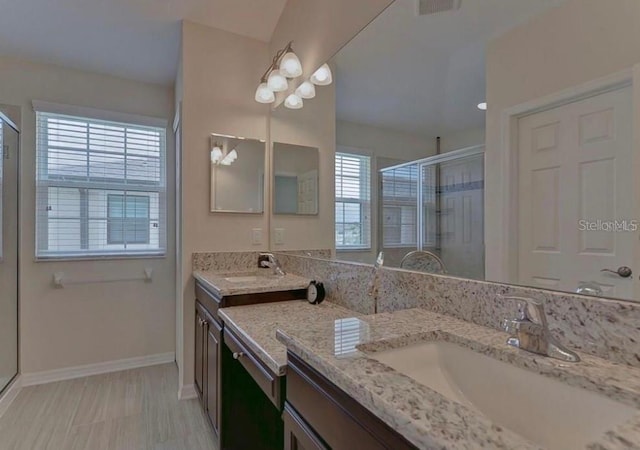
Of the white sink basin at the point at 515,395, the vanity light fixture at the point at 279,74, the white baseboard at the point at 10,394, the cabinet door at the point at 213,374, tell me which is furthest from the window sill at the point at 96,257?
the white sink basin at the point at 515,395

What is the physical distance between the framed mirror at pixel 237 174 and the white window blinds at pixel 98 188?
1024 mm

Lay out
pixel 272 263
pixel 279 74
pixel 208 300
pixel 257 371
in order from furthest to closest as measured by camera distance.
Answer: pixel 272 263 < pixel 279 74 < pixel 208 300 < pixel 257 371

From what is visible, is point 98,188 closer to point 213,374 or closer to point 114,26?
point 114,26

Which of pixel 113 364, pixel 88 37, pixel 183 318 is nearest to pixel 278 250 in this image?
pixel 183 318

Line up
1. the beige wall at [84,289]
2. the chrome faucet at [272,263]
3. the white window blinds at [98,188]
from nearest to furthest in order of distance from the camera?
the chrome faucet at [272,263]
the beige wall at [84,289]
the white window blinds at [98,188]

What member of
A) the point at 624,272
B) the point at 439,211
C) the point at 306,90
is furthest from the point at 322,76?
the point at 624,272

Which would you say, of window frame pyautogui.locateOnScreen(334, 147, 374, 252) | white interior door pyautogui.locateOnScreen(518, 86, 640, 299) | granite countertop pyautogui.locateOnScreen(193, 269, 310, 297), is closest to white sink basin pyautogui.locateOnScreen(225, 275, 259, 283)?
granite countertop pyautogui.locateOnScreen(193, 269, 310, 297)

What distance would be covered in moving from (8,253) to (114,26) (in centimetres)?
185

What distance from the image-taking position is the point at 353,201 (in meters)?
1.81

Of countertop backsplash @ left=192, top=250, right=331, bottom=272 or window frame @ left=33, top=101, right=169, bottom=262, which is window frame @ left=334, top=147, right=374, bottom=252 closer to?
countertop backsplash @ left=192, top=250, right=331, bottom=272

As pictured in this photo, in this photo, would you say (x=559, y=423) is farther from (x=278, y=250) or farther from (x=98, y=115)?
(x=98, y=115)

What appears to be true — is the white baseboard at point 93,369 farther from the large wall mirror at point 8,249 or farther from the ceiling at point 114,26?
the ceiling at point 114,26

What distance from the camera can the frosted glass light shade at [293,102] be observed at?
235 cm

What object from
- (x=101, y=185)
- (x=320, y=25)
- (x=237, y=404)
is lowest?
(x=237, y=404)
